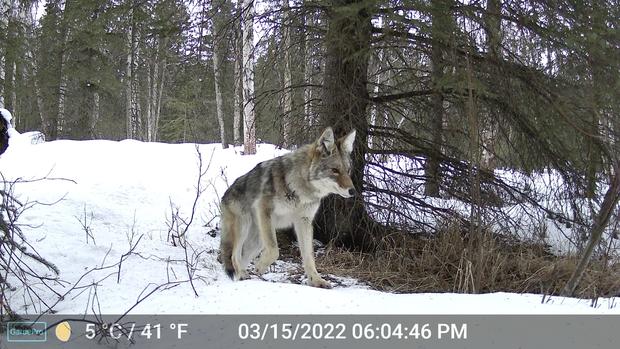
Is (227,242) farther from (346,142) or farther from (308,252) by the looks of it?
(346,142)

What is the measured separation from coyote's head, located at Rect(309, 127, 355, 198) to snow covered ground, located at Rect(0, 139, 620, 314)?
1185 mm

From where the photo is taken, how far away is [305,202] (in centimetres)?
589

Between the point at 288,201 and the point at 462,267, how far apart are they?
231 centimetres

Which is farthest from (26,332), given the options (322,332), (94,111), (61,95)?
(94,111)

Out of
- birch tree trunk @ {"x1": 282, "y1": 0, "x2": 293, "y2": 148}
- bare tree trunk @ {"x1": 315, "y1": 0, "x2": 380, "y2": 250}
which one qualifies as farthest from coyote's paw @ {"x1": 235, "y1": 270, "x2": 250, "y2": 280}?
birch tree trunk @ {"x1": 282, "y1": 0, "x2": 293, "y2": 148}

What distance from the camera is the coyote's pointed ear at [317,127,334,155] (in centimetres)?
575

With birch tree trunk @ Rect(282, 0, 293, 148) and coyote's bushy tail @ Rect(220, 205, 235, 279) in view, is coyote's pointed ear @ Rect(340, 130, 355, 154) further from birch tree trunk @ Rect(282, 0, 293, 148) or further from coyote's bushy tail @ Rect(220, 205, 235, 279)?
birch tree trunk @ Rect(282, 0, 293, 148)

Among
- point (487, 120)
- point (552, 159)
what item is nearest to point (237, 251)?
point (487, 120)

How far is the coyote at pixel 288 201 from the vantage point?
227 inches

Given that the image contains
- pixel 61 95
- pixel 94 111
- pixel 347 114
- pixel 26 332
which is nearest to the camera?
pixel 26 332

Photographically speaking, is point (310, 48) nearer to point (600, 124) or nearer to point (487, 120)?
point (487, 120)

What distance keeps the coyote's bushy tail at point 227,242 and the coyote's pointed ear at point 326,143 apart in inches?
58.7

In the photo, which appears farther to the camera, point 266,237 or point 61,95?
point 61,95

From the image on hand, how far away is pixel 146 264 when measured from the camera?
5.71 meters
